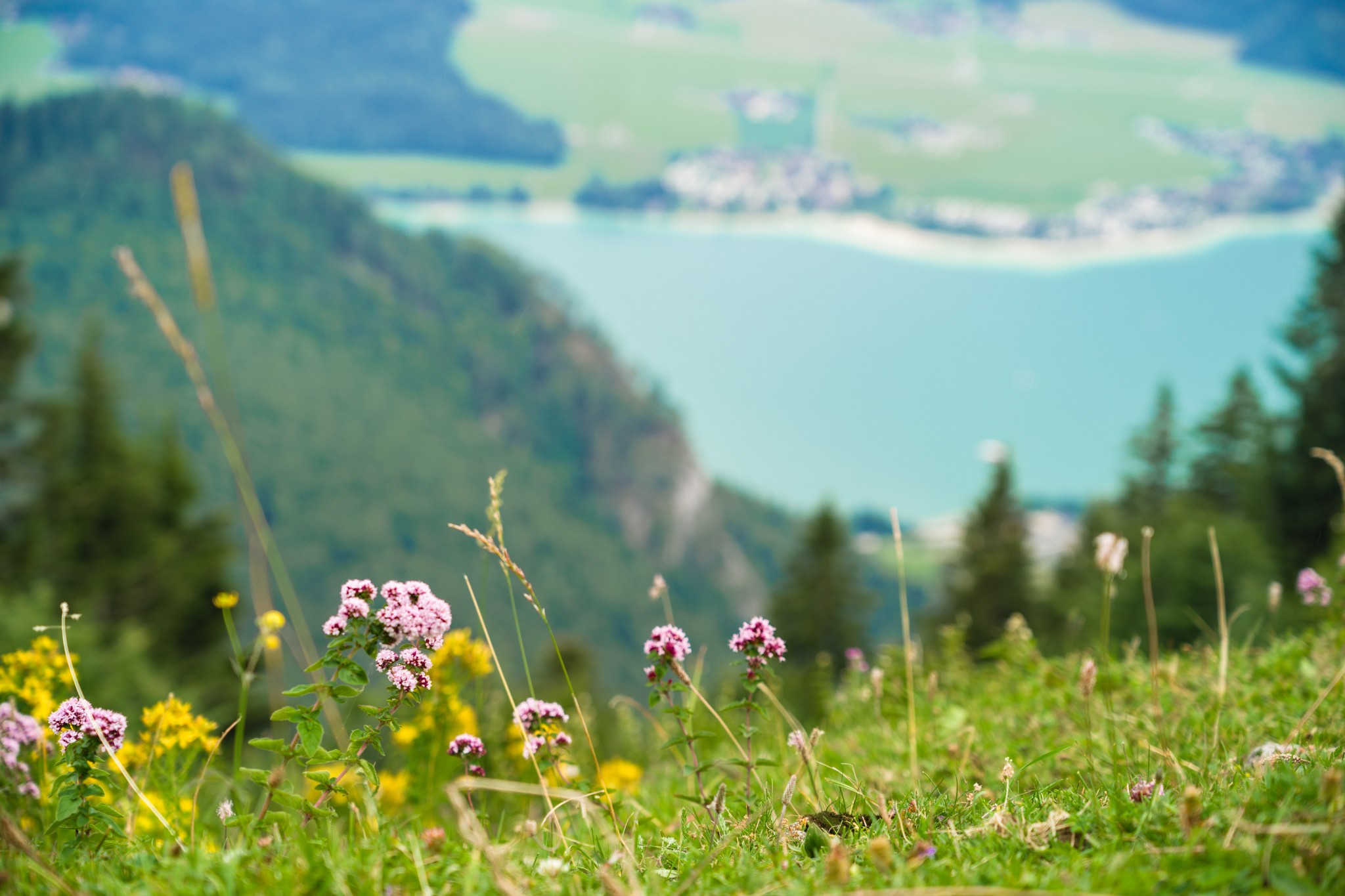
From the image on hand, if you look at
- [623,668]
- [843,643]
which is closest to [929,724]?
[843,643]

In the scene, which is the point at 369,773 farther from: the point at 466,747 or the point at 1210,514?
the point at 1210,514

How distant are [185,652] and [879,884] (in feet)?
97.2

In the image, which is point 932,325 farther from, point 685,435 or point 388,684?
point 388,684

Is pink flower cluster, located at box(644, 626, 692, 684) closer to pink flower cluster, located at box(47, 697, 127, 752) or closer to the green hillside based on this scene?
pink flower cluster, located at box(47, 697, 127, 752)

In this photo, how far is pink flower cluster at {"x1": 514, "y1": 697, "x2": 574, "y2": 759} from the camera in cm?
199

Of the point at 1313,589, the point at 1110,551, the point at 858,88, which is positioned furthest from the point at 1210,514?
the point at 858,88

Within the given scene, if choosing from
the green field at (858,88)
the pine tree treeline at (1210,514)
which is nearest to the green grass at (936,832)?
the pine tree treeline at (1210,514)

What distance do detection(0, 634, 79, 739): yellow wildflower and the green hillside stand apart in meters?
85.2

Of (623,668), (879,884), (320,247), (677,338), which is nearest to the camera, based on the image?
(879,884)

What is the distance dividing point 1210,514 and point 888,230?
11794cm

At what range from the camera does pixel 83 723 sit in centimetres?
165

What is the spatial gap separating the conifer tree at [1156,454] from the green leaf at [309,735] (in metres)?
36.3

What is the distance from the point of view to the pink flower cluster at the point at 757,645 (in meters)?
1.91

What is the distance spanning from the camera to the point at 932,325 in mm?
131375
